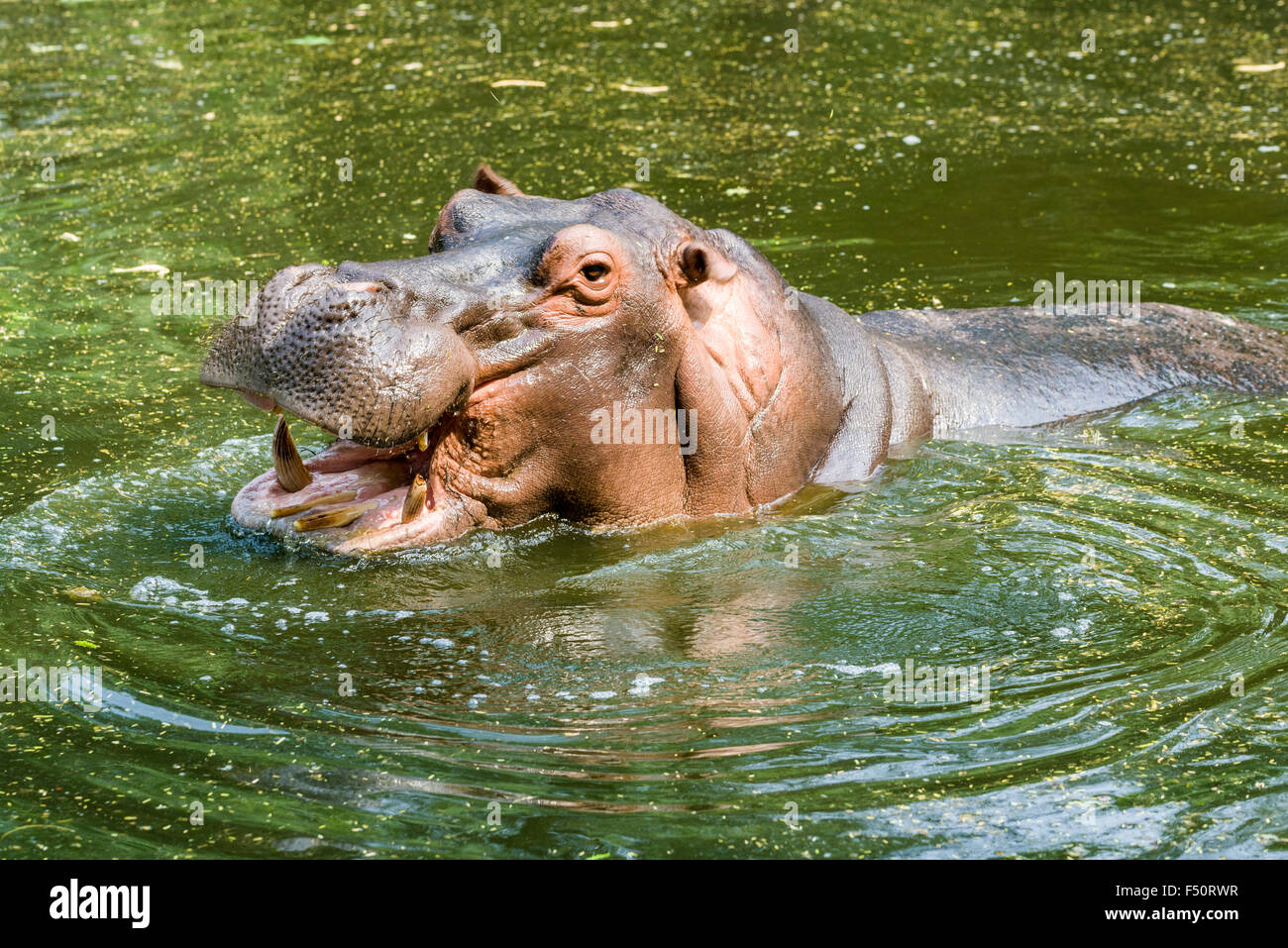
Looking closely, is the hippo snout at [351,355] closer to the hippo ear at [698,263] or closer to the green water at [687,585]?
the green water at [687,585]

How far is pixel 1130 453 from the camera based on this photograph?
22.6ft

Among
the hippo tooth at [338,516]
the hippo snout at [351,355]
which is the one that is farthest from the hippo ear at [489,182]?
the hippo tooth at [338,516]

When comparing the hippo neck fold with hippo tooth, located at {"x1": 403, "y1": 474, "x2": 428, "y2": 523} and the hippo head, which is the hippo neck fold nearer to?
the hippo head

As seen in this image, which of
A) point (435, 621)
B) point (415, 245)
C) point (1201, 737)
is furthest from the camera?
point (415, 245)

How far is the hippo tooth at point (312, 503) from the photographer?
570 centimetres

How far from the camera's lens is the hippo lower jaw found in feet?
18.6

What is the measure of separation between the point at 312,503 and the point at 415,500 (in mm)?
381

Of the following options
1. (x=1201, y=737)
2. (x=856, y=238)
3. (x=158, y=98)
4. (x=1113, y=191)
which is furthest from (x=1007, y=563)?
(x=158, y=98)

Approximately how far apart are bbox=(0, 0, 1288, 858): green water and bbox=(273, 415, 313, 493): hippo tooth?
0.99ft

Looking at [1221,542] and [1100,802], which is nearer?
[1100,802]

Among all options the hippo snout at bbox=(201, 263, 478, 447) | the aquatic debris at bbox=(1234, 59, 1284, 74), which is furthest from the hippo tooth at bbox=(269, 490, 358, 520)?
the aquatic debris at bbox=(1234, 59, 1284, 74)

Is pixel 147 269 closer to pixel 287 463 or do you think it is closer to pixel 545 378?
pixel 287 463
